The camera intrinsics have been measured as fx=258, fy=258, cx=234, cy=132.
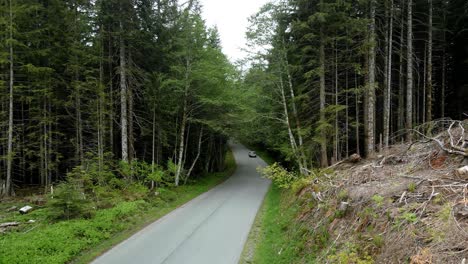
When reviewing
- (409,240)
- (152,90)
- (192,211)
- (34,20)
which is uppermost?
(34,20)

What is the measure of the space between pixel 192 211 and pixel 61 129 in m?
12.7

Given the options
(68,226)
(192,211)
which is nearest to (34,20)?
(68,226)

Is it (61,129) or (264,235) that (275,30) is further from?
(61,129)

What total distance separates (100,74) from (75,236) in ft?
32.0

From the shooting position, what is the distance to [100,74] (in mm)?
14453

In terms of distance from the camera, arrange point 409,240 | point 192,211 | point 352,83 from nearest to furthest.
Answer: point 409,240
point 192,211
point 352,83

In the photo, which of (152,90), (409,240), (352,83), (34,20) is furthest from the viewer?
(352,83)

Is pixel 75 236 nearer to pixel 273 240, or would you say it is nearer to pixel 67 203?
pixel 67 203

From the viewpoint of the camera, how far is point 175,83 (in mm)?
15523

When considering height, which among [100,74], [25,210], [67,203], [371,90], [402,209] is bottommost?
[25,210]

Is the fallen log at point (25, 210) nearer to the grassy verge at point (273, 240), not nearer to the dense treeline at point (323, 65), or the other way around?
the grassy verge at point (273, 240)

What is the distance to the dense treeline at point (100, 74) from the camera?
13.3 m

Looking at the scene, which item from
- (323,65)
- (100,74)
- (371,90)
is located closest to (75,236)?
(100,74)

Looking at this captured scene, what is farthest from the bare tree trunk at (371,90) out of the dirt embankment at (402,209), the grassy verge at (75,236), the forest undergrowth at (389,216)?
the grassy verge at (75,236)
